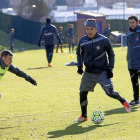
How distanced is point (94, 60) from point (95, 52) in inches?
6.4

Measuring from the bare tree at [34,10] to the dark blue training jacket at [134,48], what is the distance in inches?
1651

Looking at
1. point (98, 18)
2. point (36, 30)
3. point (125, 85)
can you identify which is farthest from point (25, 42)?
point (125, 85)

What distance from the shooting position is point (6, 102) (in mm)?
10648

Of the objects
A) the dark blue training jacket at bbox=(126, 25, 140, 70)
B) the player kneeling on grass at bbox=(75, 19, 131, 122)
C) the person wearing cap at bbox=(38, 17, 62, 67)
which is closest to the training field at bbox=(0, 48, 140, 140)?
the player kneeling on grass at bbox=(75, 19, 131, 122)

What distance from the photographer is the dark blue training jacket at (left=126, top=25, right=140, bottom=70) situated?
32.1 ft

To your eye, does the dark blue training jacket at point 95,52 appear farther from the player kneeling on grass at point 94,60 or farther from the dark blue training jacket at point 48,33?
the dark blue training jacket at point 48,33

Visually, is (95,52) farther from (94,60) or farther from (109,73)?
(109,73)

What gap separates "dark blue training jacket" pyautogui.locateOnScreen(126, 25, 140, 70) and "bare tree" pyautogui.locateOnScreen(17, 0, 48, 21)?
41.9 m

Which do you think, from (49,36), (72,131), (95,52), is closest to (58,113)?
(72,131)

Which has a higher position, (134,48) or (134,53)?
(134,48)

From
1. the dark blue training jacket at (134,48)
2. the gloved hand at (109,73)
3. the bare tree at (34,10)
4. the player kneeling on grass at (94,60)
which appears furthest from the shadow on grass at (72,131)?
the bare tree at (34,10)

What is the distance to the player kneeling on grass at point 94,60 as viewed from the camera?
781cm

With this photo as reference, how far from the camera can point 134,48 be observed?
32.4 ft

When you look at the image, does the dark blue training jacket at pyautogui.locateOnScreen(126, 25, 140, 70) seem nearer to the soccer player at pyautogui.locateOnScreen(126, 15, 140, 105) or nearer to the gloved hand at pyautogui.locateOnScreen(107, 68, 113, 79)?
the soccer player at pyautogui.locateOnScreen(126, 15, 140, 105)
